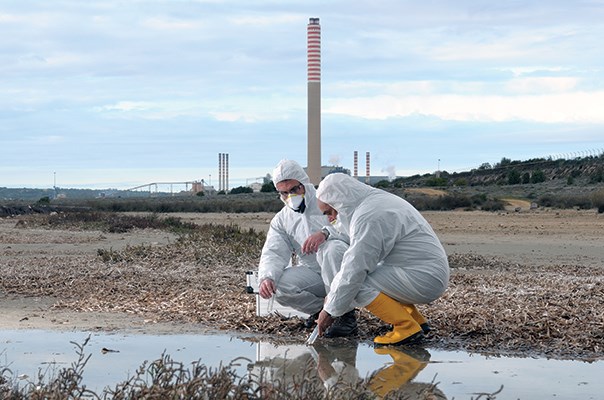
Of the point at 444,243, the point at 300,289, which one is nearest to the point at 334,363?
the point at 300,289

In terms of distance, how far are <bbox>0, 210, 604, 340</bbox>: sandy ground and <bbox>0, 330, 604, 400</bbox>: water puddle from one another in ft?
2.95

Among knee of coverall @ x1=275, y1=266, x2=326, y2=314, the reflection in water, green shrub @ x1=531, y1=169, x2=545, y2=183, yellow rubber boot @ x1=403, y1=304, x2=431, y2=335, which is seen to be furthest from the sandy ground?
green shrub @ x1=531, y1=169, x2=545, y2=183

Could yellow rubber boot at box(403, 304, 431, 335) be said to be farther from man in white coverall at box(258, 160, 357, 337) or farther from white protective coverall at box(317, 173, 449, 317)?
man in white coverall at box(258, 160, 357, 337)

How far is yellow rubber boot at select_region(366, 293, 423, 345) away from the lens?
822 cm

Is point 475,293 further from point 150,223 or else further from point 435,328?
point 150,223

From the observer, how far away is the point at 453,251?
21922 mm

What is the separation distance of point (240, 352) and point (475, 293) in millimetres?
3891

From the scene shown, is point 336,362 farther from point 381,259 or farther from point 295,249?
point 295,249

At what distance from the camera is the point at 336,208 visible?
8219 mm

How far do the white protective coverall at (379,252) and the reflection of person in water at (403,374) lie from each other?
1.35 feet

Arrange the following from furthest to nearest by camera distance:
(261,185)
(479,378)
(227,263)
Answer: (261,185) → (227,263) → (479,378)

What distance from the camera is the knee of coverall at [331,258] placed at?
8500 mm

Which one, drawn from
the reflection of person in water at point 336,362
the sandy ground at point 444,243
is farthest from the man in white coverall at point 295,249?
the sandy ground at point 444,243

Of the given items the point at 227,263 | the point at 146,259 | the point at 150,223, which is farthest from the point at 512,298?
the point at 150,223
